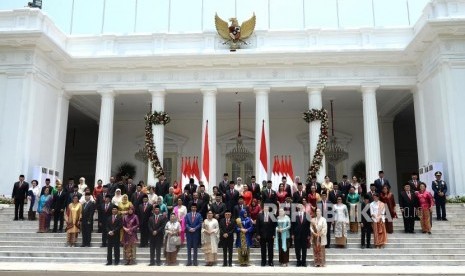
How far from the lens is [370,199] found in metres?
11.2

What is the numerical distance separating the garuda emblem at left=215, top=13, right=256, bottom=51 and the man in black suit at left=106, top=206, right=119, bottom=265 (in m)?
9.88

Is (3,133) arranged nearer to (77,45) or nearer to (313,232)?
(77,45)

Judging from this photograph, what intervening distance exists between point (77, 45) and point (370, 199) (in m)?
14.0

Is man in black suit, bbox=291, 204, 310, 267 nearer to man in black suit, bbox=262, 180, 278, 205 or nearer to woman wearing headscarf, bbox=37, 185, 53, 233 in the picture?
man in black suit, bbox=262, 180, 278, 205

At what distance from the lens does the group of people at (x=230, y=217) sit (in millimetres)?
9875

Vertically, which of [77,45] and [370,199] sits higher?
[77,45]

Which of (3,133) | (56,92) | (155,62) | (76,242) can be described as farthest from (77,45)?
(76,242)

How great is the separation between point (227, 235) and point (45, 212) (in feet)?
18.3

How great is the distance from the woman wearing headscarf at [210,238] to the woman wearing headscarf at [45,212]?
16.0 ft

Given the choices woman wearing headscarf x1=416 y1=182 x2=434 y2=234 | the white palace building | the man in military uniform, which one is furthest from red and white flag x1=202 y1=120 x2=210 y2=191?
the man in military uniform

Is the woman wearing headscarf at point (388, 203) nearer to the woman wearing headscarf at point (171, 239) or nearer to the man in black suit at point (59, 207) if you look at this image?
the woman wearing headscarf at point (171, 239)

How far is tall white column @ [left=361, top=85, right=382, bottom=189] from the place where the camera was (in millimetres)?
16859

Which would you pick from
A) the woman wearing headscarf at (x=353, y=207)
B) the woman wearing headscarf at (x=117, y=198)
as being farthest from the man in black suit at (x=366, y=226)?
the woman wearing headscarf at (x=117, y=198)

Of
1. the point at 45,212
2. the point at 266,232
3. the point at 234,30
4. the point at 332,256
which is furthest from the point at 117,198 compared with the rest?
the point at 234,30
